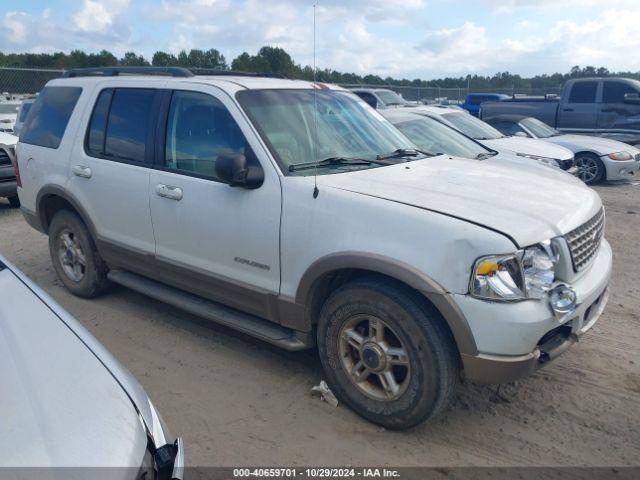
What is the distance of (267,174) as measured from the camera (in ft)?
11.8

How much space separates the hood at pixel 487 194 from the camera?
3018 mm

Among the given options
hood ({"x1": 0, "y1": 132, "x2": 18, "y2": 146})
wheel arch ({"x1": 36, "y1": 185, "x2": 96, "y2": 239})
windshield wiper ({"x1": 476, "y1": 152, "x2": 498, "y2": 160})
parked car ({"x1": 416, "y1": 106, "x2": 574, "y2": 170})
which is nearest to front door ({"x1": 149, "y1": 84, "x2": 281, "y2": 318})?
wheel arch ({"x1": 36, "y1": 185, "x2": 96, "y2": 239})

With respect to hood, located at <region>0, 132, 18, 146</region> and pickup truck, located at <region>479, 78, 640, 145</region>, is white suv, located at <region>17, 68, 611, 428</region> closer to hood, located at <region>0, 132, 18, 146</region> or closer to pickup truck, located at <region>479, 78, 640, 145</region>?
hood, located at <region>0, 132, 18, 146</region>

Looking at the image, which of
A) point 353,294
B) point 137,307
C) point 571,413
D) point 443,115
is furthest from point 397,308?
point 443,115

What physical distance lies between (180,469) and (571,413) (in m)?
2.46

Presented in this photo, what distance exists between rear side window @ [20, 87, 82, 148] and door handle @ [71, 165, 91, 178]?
415mm

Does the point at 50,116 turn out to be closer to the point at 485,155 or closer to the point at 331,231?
the point at 331,231

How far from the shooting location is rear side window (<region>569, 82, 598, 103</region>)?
46.5ft

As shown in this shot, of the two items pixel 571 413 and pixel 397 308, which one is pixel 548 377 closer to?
pixel 571 413

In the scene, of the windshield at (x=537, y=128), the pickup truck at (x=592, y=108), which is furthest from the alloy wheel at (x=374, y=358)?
the pickup truck at (x=592, y=108)

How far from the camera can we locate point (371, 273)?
10.7 feet

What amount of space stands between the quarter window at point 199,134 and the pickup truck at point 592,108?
39.6ft

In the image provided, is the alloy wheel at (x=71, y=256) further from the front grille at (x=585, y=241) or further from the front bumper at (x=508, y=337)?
the front grille at (x=585, y=241)

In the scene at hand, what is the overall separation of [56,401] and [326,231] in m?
1.76
